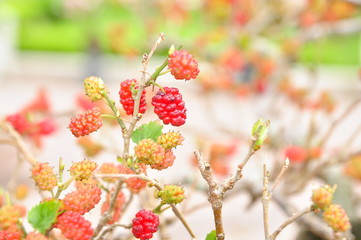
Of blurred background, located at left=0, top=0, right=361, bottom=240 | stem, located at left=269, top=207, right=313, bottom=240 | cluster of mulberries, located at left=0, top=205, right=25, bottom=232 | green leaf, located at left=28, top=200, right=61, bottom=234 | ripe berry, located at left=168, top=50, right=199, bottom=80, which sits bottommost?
stem, located at left=269, top=207, right=313, bottom=240

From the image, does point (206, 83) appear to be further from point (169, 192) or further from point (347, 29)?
point (169, 192)

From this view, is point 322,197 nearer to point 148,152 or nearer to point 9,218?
point 148,152

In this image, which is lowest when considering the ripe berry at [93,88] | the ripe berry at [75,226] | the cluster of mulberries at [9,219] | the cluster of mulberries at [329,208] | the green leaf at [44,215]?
the cluster of mulberries at [329,208]

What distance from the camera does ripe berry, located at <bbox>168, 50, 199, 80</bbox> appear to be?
0.47 m

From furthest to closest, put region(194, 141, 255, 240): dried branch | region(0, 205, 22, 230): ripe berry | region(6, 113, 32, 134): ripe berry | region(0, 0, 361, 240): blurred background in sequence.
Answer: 1. region(0, 0, 361, 240): blurred background
2. region(6, 113, 32, 134): ripe berry
3. region(0, 205, 22, 230): ripe berry
4. region(194, 141, 255, 240): dried branch

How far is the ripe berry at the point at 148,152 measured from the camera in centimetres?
48

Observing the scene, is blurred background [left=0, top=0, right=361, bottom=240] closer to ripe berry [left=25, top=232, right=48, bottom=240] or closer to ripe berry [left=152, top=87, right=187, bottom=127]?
ripe berry [left=152, top=87, right=187, bottom=127]

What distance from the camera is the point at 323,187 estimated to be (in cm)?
50

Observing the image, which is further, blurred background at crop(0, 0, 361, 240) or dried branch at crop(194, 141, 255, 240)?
blurred background at crop(0, 0, 361, 240)

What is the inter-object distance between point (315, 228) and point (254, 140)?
1.58 feet

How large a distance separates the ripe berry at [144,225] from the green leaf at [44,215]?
2.7 inches

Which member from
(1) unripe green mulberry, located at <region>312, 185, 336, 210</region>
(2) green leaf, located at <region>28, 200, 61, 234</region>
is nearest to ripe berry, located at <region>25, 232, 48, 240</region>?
Answer: (2) green leaf, located at <region>28, 200, 61, 234</region>

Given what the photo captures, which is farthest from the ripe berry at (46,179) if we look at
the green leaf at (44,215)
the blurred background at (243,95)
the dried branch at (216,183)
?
the blurred background at (243,95)

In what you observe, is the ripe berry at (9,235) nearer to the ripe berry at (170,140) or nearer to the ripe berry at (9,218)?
the ripe berry at (9,218)
